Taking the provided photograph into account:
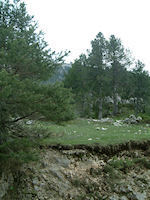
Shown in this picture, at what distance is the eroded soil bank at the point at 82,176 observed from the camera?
7.72 m

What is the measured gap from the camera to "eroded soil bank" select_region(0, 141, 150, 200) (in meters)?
7.72

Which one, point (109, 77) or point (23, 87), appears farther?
point (109, 77)

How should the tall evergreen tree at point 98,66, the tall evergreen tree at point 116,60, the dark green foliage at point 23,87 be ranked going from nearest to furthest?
the dark green foliage at point 23,87 < the tall evergreen tree at point 98,66 < the tall evergreen tree at point 116,60

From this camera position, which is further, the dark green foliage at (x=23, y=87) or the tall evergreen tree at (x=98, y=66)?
the tall evergreen tree at (x=98, y=66)

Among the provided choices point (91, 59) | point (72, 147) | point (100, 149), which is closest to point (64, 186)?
point (72, 147)

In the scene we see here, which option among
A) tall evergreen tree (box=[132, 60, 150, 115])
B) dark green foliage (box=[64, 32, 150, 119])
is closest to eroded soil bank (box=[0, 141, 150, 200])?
dark green foliage (box=[64, 32, 150, 119])

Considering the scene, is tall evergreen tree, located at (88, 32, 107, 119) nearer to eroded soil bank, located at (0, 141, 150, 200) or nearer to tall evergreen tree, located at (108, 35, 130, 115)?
tall evergreen tree, located at (108, 35, 130, 115)

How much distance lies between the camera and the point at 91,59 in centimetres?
3419

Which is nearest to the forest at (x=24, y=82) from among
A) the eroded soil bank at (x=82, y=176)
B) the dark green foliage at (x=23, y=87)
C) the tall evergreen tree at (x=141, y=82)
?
the dark green foliage at (x=23, y=87)

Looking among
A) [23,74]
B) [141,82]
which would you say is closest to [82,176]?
[23,74]

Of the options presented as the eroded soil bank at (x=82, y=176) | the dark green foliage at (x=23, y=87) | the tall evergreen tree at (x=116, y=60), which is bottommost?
the eroded soil bank at (x=82, y=176)

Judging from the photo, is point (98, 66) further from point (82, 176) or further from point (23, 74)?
point (82, 176)

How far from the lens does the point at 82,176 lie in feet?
28.5

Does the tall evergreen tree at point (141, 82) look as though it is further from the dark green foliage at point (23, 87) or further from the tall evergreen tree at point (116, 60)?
the dark green foliage at point (23, 87)
